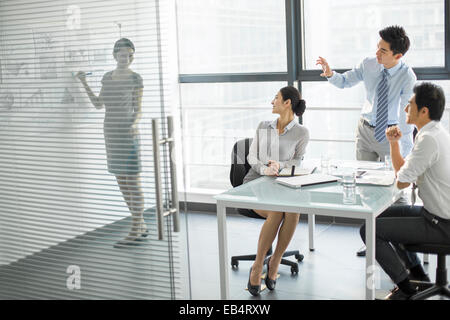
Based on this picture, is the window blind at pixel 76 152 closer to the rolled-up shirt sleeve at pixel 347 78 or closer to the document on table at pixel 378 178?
the document on table at pixel 378 178

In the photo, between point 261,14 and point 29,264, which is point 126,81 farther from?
point 261,14

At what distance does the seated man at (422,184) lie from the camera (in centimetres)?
306

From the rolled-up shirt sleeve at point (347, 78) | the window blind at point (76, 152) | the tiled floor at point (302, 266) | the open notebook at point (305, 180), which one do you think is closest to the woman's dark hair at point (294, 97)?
the open notebook at point (305, 180)

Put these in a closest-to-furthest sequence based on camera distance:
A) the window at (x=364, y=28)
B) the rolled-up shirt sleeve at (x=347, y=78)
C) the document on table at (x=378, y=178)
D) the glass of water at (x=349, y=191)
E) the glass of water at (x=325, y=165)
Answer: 1. the glass of water at (x=349, y=191)
2. the document on table at (x=378, y=178)
3. the glass of water at (x=325, y=165)
4. the rolled-up shirt sleeve at (x=347, y=78)
5. the window at (x=364, y=28)

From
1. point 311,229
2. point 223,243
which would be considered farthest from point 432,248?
point 311,229

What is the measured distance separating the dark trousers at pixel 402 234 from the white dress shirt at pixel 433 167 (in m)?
0.06

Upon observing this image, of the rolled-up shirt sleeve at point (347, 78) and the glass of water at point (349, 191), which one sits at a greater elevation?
the rolled-up shirt sleeve at point (347, 78)

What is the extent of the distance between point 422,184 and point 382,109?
3.87 ft

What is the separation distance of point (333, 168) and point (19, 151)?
6.07ft

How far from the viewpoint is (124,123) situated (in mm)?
2389

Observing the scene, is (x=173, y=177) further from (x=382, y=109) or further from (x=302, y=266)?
(x=382, y=109)

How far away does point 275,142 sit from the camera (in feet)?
12.8

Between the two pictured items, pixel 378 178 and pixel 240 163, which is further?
pixel 240 163
